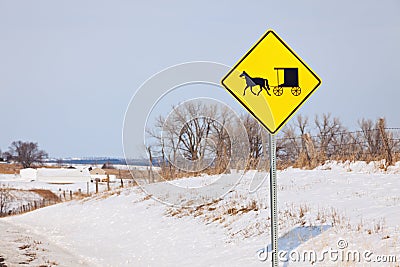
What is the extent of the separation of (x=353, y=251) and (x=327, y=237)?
1069 mm

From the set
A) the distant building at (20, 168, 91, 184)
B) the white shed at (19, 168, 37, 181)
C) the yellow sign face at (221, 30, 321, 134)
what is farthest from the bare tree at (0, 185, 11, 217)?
the yellow sign face at (221, 30, 321, 134)

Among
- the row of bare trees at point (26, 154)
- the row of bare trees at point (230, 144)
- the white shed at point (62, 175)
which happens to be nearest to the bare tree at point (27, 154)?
the row of bare trees at point (26, 154)

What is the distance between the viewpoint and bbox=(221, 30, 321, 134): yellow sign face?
7.61 meters

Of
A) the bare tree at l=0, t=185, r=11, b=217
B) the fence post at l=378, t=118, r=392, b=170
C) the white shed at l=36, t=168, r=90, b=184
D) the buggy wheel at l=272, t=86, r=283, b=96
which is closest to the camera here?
the buggy wheel at l=272, t=86, r=283, b=96

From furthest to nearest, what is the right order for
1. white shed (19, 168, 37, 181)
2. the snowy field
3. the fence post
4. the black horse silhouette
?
white shed (19, 168, 37, 181)
the fence post
the snowy field
the black horse silhouette

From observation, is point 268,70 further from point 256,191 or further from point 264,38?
point 256,191

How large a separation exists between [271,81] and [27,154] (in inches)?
5825

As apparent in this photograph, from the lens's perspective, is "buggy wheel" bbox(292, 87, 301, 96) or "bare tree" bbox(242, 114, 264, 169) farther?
"bare tree" bbox(242, 114, 264, 169)

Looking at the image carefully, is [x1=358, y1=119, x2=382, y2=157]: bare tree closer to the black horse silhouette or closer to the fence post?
the fence post

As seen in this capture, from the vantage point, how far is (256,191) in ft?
58.3

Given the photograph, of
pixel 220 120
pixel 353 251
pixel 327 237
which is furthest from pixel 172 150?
pixel 353 251

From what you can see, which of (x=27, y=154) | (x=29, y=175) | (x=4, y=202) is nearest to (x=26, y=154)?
(x=27, y=154)

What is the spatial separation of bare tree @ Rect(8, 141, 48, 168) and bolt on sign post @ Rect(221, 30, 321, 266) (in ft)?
475

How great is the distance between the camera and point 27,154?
146250mm
